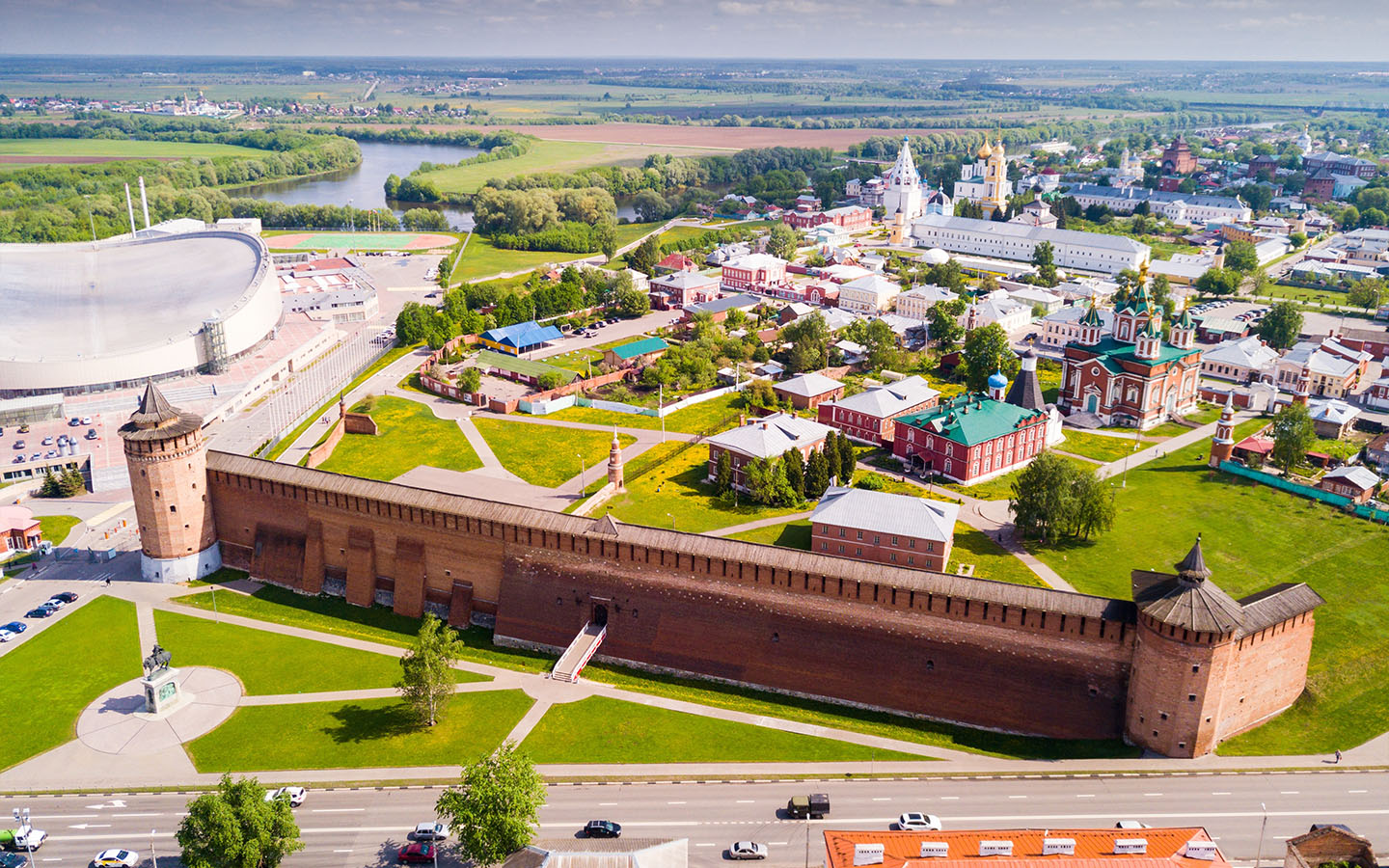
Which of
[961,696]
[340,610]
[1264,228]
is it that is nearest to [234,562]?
[340,610]

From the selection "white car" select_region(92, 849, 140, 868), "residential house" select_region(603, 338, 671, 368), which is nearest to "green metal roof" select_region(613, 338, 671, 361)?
"residential house" select_region(603, 338, 671, 368)

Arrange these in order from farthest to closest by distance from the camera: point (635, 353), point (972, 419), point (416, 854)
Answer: point (635, 353), point (972, 419), point (416, 854)

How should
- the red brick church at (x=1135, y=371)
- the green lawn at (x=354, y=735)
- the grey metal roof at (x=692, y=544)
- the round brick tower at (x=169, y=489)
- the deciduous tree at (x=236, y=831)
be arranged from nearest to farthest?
1. the deciduous tree at (x=236, y=831)
2. the green lawn at (x=354, y=735)
3. the grey metal roof at (x=692, y=544)
4. the round brick tower at (x=169, y=489)
5. the red brick church at (x=1135, y=371)

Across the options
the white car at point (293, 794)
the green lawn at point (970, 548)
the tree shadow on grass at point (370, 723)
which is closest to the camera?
the white car at point (293, 794)

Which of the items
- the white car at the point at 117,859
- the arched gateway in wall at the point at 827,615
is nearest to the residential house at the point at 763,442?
the arched gateway in wall at the point at 827,615

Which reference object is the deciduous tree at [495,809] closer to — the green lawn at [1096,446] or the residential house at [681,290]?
the green lawn at [1096,446]

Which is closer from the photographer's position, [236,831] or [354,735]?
[236,831]

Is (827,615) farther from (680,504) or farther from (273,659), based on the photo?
(273,659)

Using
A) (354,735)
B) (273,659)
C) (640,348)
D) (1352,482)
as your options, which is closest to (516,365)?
(640,348)
